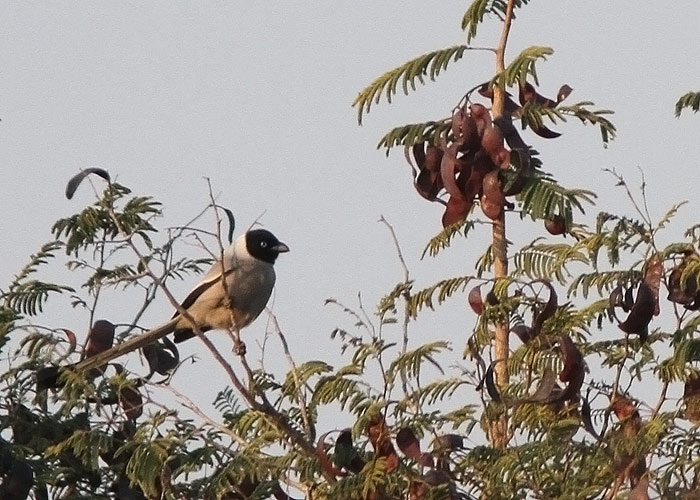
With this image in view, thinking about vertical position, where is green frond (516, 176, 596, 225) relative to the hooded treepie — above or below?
below

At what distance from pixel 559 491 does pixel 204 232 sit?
5.43 feet

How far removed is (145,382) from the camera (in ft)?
16.4

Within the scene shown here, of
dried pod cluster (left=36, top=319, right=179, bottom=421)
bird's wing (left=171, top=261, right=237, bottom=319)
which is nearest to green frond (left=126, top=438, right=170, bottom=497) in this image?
dried pod cluster (left=36, top=319, right=179, bottom=421)

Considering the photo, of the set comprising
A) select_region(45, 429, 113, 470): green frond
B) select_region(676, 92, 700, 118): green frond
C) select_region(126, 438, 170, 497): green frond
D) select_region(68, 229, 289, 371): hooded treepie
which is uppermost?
select_region(68, 229, 289, 371): hooded treepie

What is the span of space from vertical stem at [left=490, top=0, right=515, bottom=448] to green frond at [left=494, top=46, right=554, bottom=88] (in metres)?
0.04

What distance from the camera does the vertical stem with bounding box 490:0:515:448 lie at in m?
4.46

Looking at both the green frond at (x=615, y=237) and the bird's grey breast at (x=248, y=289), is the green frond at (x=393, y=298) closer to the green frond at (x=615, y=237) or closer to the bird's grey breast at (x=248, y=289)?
the green frond at (x=615, y=237)

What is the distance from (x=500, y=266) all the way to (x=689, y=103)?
84cm

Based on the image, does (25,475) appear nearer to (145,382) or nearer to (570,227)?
(145,382)

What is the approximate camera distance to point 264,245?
870 cm

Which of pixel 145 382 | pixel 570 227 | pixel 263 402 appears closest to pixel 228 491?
pixel 263 402

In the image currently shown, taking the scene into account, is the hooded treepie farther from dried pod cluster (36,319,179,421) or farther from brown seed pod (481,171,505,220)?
brown seed pod (481,171,505,220)

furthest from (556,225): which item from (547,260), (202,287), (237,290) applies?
(202,287)

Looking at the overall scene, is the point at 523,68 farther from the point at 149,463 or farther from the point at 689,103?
the point at 149,463
